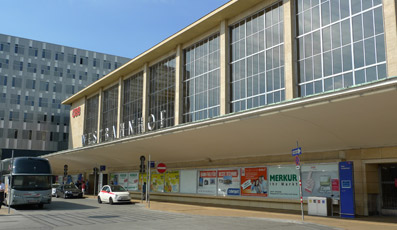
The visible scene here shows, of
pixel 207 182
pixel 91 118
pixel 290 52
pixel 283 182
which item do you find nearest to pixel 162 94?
pixel 207 182

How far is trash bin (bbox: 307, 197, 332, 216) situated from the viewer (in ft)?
59.0

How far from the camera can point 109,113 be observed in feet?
146

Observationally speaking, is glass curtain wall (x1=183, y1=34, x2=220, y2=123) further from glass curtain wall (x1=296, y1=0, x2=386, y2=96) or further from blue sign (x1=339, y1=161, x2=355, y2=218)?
blue sign (x1=339, y1=161, x2=355, y2=218)

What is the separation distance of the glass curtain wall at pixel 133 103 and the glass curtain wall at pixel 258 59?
14.1m

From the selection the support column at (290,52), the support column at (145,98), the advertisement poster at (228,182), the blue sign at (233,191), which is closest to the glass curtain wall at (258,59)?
the support column at (290,52)

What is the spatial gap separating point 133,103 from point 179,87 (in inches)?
370

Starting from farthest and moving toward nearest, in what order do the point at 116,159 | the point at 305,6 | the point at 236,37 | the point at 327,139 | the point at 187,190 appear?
1. the point at 116,159
2. the point at 187,190
3. the point at 236,37
4. the point at 305,6
5. the point at 327,139

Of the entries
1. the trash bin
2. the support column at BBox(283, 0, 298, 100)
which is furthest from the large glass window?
the trash bin

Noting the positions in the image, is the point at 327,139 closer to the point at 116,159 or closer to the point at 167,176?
the point at 167,176

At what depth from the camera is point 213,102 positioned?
1096 inches

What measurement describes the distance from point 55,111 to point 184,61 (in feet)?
179

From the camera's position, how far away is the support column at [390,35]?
56.0ft

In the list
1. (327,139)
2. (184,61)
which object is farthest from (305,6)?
(184,61)

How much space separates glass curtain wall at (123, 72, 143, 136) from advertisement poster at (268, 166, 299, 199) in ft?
58.7
